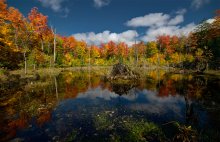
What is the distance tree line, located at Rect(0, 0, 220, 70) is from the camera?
38438 mm

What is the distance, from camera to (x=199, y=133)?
884cm

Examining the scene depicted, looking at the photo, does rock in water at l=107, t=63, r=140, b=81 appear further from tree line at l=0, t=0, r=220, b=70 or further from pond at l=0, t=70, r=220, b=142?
tree line at l=0, t=0, r=220, b=70

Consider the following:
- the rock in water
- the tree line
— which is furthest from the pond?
the tree line

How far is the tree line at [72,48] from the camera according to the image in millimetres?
38438

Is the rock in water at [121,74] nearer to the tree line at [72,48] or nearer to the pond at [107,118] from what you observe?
the pond at [107,118]

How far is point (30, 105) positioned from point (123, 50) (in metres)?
79.5

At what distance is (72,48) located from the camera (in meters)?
75.2

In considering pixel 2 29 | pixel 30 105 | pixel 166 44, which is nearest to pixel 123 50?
pixel 166 44

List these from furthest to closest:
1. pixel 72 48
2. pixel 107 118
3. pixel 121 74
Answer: pixel 72 48 → pixel 121 74 → pixel 107 118

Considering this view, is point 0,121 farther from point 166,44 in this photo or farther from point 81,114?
point 166,44

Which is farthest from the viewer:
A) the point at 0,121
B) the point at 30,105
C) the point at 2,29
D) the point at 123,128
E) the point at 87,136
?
the point at 2,29

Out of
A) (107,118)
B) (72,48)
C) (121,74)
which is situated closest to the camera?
(107,118)

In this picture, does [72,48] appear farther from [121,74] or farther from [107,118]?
[107,118]

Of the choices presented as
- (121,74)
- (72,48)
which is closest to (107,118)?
(121,74)
